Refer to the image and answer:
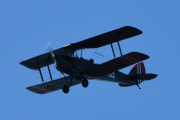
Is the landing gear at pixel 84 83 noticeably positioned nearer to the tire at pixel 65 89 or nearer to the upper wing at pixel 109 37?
the tire at pixel 65 89

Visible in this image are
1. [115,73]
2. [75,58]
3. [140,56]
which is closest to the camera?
[140,56]

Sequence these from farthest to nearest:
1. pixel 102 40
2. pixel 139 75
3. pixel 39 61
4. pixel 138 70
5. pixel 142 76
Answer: pixel 138 70 < pixel 139 75 < pixel 39 61 < pixel 142 76 < pixel 102 40

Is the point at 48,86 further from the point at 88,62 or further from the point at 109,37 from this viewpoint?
the point at 109,37

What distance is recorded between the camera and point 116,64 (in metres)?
23.6

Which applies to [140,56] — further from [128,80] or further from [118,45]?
[128,80]

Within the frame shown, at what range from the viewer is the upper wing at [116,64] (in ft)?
74.1

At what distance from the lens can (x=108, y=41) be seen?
24.9 meters

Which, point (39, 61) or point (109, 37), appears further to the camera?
point (39, 61)

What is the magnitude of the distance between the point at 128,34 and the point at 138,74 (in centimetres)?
367

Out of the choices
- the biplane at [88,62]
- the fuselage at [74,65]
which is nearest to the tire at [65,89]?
the biplane at [88,62]

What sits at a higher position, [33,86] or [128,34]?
[128,34]

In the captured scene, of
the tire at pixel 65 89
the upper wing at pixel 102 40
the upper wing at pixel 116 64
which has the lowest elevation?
the tire at pixel 65 89

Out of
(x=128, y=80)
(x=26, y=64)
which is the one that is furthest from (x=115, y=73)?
(x=26, y=64)

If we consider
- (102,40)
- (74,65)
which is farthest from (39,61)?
(102,40)
